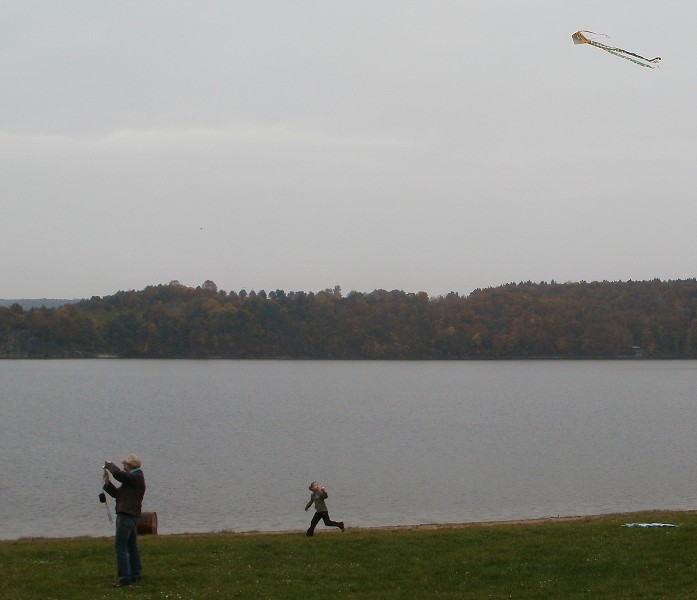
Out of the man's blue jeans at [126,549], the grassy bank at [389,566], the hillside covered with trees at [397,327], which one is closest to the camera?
the grassy bank at [389,566]

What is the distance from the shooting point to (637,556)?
547 inches

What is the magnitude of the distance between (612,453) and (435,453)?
784 centimetres

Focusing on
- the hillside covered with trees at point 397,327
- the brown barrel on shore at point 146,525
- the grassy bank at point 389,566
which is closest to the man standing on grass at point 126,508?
the grassy bank at point 389,566

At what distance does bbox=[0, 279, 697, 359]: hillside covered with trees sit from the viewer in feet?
593

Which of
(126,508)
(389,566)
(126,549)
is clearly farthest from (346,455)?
(126,508)

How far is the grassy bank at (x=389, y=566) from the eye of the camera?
40.4ft

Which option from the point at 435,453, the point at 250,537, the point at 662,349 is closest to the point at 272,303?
the point at 662,349

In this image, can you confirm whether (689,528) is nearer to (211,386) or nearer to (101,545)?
(101,545)

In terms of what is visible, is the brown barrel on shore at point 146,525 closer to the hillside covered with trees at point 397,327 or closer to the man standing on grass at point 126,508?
the man standing on grass at point 126,508

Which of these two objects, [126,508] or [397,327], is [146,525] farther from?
[397,327]

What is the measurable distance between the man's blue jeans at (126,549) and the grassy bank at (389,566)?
0.22 m

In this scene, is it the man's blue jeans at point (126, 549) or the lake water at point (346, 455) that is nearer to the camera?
the man's blue jeans at point (126, 549)

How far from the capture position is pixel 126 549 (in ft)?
42.2

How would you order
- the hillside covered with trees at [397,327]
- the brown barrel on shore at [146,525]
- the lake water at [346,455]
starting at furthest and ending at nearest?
the hillside covered with trees at [397,327]
the lake water at [346,455]
the brown barrel on shore at [146,525]
